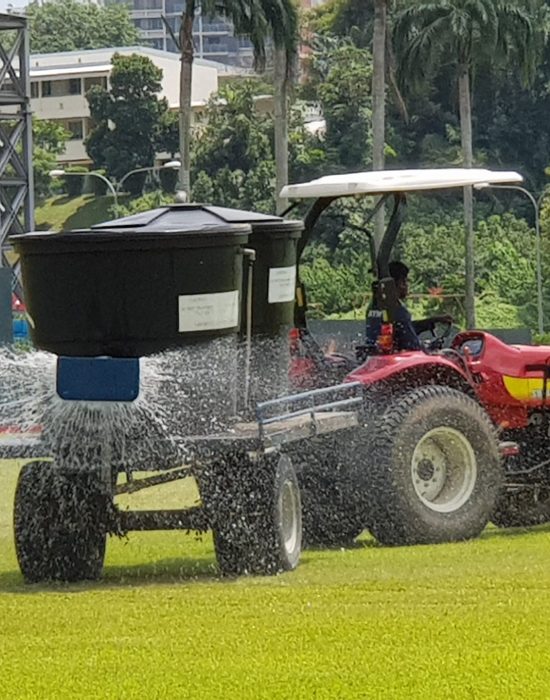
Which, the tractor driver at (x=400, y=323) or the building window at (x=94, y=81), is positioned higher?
the tractor driver at (x=400, y=323)

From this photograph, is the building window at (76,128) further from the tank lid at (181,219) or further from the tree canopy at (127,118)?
the tank lid at (181,219)

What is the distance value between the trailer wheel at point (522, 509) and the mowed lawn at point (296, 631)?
1.55 metres

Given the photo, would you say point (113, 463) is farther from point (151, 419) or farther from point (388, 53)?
point (388, 53)

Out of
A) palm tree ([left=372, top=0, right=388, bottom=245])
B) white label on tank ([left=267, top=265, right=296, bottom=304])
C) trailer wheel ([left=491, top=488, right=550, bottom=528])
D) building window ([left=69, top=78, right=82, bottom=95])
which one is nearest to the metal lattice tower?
palm tree ([left=372, top=0, right=388, bottom=245])

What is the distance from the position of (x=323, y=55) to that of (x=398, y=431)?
80169 mm

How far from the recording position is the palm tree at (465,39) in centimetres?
5406

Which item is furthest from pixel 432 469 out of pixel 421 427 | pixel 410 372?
pixel 410 372

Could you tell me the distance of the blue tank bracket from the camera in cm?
1000

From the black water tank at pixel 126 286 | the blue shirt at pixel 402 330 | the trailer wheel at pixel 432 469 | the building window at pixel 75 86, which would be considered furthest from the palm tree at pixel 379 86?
the building window at pixel 75 86

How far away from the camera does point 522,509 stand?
13.3 m

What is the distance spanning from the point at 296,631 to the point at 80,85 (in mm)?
106639

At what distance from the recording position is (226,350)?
1040 centimetres

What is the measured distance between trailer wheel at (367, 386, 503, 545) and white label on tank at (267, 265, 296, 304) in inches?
45.8

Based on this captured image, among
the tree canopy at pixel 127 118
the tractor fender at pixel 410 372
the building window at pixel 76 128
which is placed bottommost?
the building window at pixel 76 128
